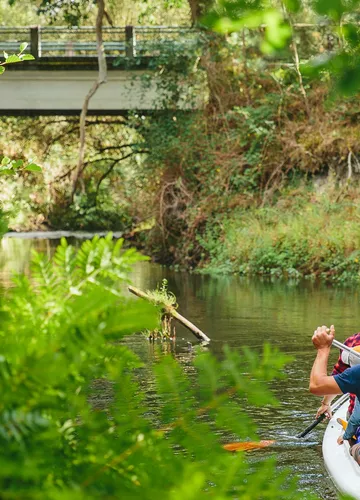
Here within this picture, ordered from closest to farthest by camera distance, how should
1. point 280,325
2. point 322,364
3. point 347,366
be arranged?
point 322,364, point 347,366, point 280,325

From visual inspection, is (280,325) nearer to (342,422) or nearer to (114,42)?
(342,422)

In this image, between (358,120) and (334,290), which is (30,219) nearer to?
(358,120)

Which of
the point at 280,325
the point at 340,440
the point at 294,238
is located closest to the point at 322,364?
the point at 340,440

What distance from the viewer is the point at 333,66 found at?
1957 mm

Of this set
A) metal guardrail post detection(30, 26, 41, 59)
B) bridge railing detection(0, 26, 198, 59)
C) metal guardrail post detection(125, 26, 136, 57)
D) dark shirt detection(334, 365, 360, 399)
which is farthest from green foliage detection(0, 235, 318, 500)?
metal guardrail post detection(30, 26, 41, 59)

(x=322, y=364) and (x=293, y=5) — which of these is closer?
(x=293, y=5)

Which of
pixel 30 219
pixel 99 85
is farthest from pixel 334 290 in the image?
pixel 30 219

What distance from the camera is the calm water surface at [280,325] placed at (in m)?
7.75

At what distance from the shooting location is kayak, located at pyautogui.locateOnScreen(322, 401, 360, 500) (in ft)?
19.7

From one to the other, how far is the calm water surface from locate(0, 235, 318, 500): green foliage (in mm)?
4327

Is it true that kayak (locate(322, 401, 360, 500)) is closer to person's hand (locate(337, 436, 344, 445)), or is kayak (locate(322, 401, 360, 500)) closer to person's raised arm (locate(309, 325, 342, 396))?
person's hand (locate(337, 436, 344, 445))

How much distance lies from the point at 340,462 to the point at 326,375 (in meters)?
1.65

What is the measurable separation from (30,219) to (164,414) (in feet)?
126

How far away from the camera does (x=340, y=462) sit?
6406 millimetres
